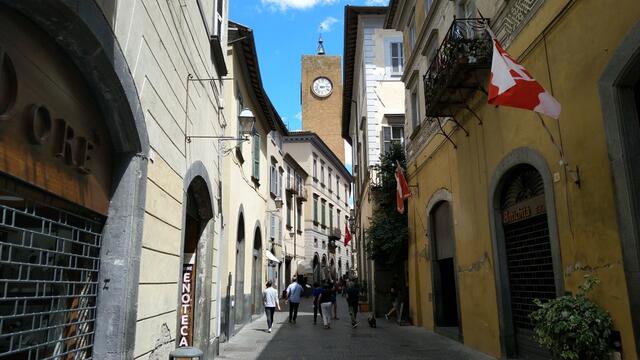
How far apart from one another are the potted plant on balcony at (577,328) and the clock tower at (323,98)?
47.1 meters

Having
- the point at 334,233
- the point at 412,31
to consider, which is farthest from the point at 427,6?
the point at 334,233

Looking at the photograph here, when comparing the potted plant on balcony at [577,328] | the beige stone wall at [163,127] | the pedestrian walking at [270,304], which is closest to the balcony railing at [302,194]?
the pedestrian walking at [270,304]

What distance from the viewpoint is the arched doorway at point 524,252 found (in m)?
8.26

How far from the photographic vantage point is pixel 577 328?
593cm

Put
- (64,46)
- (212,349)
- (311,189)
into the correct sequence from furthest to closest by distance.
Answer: (311,189) → (212,349) → (64,46)

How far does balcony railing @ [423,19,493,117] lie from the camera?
9398 millimetres

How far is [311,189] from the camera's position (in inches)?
1668

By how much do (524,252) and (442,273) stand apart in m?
5.62

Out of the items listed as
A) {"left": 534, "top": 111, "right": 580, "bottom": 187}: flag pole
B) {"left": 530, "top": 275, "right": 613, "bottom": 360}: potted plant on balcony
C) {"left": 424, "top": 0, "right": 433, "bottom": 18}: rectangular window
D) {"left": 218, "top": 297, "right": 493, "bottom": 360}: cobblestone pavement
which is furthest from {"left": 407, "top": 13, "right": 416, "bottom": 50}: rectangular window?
{"left": 530, "top": 275, "right": 613, "bottom": 360}: potted plant on balcony

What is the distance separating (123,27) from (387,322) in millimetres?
16045

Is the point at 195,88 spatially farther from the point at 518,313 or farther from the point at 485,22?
the point at 518,313

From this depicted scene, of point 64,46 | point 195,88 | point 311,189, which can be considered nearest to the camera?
point 64,46

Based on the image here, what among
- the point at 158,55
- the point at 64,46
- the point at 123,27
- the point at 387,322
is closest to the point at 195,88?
the point at 158,55

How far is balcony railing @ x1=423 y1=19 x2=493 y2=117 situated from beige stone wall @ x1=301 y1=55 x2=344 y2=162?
41579 millimetres
